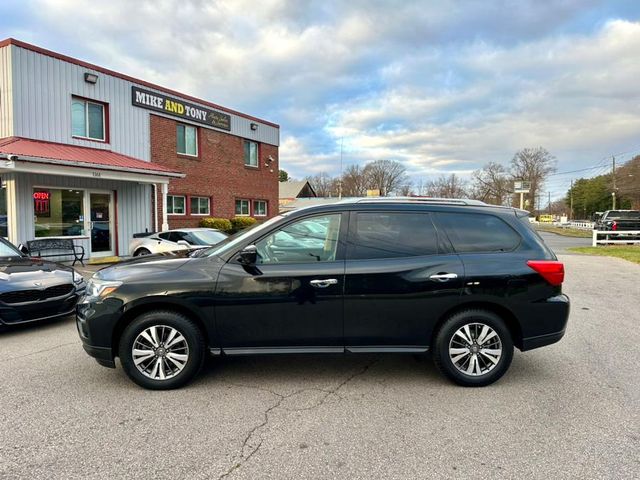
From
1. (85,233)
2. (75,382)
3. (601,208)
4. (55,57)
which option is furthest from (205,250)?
(601,208)

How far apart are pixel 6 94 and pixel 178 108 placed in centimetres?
691

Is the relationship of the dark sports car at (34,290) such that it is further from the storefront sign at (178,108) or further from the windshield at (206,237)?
the storefront sign at (178,108)

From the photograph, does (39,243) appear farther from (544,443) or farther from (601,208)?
(601,208)

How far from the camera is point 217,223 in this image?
2009 cm

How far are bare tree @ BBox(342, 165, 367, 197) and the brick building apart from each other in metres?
67.6

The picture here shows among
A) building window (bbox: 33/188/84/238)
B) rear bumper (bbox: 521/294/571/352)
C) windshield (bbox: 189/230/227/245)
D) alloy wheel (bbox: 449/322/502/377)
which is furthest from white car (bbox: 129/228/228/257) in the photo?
rear bumper (bbox: 521/294/571/352)

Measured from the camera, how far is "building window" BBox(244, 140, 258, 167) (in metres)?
23.5

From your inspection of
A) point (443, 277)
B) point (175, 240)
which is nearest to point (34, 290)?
point (443, 277)

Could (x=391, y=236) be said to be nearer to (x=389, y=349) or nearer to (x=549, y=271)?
(x=389, y=349)

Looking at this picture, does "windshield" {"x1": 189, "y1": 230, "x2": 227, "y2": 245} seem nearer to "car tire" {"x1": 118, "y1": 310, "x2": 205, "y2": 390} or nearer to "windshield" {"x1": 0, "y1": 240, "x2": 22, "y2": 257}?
"windshield" {"x1": 0, "y1": 240, "x2": 22, "y2": 257}

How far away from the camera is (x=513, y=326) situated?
4.30 meters

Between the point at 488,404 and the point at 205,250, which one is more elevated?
the point at 205,250

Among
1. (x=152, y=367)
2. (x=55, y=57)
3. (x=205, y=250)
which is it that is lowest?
(x=152, y=367)

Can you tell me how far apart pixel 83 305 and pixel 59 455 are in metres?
1.54
